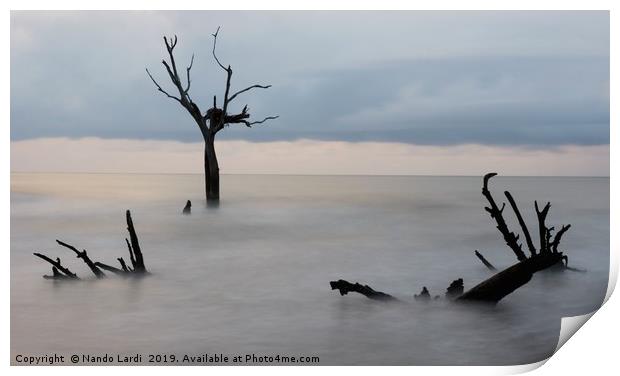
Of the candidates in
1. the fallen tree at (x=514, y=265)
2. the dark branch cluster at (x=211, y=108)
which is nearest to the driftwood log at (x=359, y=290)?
the fallen tree at (x=514, y=265)

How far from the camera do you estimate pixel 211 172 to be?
3.10m

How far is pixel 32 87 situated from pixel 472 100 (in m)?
2.03

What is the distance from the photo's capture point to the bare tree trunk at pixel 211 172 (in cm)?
306

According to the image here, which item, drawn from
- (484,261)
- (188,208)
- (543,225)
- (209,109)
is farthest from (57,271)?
(543,225)

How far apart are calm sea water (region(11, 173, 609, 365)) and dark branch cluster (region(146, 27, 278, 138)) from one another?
11.0 inches

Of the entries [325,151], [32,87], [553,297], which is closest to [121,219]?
[32,87]

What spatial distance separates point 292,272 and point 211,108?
0.86 m

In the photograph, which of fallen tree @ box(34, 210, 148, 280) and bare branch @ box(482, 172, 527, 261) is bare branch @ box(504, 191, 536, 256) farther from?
fallen tree @ box(34, 210, 148, 280)

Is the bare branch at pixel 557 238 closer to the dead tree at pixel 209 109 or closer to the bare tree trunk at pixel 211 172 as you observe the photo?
the dead tree at pixel 209 109

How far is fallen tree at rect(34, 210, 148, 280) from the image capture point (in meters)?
2.97

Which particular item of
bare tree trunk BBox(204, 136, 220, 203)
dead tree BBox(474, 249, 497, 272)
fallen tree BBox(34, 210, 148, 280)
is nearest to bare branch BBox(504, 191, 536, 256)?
dead tree BBox(474, 249, 497, 272)

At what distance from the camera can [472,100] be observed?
297 cm

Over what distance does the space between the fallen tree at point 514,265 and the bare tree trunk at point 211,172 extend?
2.39 feet

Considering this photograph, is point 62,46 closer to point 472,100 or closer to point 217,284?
point 217,284
